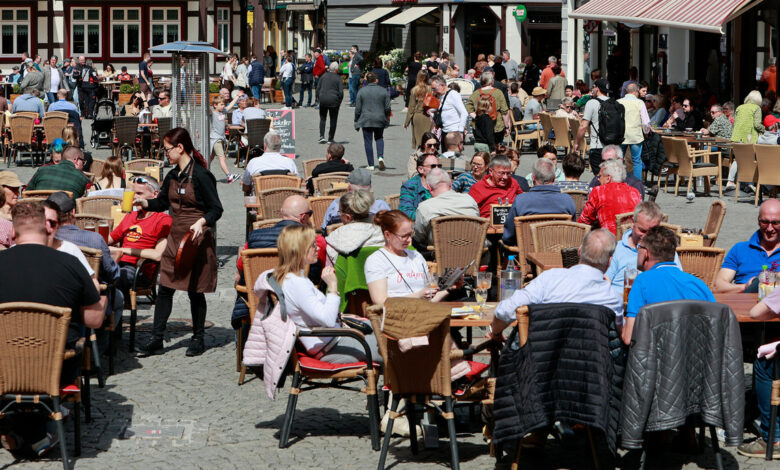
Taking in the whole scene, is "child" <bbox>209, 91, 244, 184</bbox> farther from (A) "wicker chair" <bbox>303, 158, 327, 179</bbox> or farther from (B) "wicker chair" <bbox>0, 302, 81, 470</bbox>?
(B) "wicker chair" <bbox>0, 302, 81, 470</bbox>

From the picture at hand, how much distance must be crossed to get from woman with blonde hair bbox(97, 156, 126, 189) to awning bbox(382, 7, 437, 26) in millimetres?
34634

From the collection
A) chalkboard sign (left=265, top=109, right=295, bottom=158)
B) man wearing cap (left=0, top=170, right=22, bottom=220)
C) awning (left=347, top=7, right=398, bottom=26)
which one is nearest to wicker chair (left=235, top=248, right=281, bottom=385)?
man wearing cap (left=0, top=170, right=22, bottom=220)

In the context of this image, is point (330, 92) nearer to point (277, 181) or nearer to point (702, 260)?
point (277, 181)

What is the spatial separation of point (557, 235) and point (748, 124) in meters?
9.58

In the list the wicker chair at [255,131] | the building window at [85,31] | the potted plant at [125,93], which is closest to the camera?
the wicker chair at [255,131]

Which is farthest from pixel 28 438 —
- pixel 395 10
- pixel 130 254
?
pixel 395 10

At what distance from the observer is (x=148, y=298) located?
10.9m

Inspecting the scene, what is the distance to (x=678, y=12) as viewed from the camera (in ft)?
65.1

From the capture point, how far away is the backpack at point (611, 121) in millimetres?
17250

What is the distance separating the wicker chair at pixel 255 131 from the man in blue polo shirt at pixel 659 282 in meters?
15.4

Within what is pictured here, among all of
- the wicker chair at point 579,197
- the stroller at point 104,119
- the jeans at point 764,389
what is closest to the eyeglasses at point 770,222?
the jeans at point 764,389

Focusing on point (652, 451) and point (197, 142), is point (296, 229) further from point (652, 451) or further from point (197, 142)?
point (197, 142)

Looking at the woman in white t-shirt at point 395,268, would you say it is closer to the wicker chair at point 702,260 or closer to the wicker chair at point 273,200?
the wicker chair at point 702,260

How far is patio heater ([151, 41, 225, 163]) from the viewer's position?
48.3ft
